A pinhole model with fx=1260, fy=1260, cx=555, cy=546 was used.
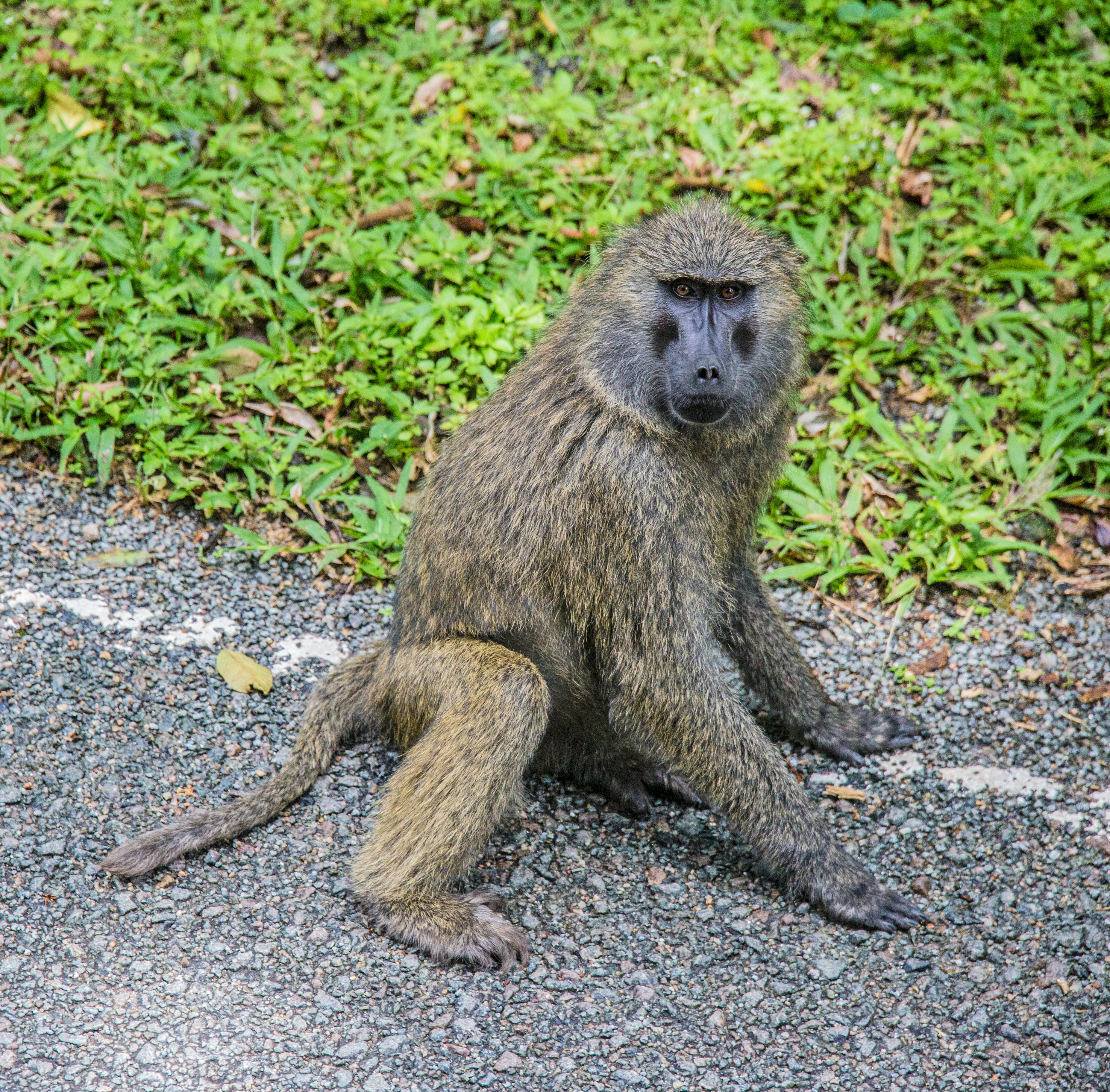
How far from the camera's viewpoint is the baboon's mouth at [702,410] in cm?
352

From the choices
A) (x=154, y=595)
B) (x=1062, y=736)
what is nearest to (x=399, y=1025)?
(x=154, y=595)

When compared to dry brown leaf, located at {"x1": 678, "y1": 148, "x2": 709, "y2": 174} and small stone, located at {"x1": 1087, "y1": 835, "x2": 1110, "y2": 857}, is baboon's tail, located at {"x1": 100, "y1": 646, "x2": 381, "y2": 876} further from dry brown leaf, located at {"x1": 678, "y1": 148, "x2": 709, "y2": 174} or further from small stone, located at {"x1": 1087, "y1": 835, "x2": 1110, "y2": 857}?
dry brown leaf, located at {"x1": 678, "y1": 148, "x2": 709, "y2": 174}

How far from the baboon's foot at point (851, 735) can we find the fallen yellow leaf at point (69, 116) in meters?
4.54

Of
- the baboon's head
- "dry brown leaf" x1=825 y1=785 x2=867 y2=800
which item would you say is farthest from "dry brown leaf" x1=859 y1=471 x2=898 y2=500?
the baboon's head

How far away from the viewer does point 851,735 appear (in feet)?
14.4

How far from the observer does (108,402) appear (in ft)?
17.1

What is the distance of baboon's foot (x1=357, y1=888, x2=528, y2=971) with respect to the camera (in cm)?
354

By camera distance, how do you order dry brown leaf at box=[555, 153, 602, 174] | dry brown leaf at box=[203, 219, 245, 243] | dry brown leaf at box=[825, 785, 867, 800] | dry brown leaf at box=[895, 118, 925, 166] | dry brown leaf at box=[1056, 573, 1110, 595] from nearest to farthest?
dry brown leaf at box=[825, 785, 867, 800], dry brown leaf at box=[1056, 573, 1110, 595], dry brown leaf at box=[203, 219, 245, 243], dry brown leaf at box=[555, 153, 602, 174], dry brown leaf at box=[895, 118, 925, 166]

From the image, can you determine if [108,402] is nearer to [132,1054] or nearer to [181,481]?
[181,481]

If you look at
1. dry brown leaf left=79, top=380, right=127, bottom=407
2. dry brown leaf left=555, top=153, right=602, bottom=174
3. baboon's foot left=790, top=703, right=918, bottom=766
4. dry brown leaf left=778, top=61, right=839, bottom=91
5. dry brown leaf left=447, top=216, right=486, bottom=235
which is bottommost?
baboon's foot left=790, top=703, right=918, bottom=766

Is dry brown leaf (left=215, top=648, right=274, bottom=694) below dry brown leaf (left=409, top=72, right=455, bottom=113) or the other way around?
below

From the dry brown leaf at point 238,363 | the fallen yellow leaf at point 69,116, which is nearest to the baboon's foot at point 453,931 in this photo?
the dry brown leaf at point 238,363

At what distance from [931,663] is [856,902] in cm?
128

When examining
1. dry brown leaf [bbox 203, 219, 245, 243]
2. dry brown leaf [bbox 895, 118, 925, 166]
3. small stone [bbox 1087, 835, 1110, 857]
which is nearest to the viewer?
small stone [bbox 1087, 835, 1110, 857]
